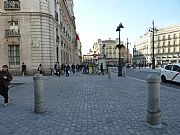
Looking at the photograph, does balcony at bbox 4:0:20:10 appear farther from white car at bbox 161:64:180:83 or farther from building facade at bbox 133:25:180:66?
building facade at bbox 133:25:180:66

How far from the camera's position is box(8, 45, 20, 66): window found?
93.2ft

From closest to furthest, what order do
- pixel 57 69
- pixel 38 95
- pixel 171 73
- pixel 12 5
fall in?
pixel 38 95
pixel 171 73
pixel 12 5
pixel 57 69

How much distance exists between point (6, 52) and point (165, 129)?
2517 cm

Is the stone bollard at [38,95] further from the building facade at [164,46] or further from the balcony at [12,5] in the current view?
the building facade at [164,46]

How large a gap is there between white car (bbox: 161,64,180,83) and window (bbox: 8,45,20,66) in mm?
16050

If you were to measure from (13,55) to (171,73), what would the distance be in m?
17.4

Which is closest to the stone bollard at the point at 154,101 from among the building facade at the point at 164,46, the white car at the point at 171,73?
the white car at the point at 171,73

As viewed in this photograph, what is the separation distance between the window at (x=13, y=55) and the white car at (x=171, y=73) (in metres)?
16.1

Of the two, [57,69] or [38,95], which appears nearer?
[38,95]

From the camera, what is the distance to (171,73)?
19.7 meters

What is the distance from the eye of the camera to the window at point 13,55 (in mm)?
Answer: 28406

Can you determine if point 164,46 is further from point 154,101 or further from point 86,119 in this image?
point 154,101

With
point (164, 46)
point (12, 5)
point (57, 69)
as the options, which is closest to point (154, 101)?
point (57, 69)

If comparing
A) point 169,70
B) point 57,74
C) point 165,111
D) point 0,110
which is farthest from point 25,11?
point 165,111
